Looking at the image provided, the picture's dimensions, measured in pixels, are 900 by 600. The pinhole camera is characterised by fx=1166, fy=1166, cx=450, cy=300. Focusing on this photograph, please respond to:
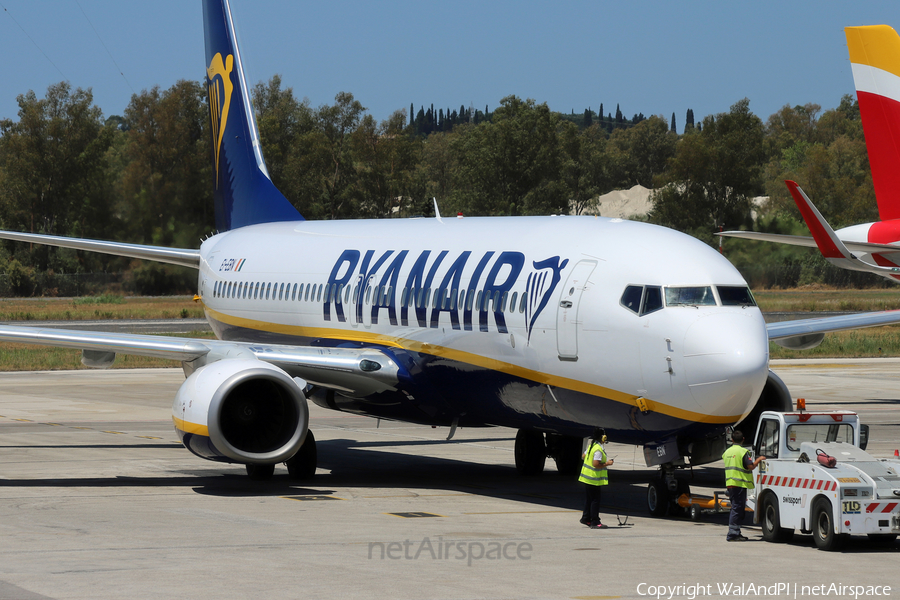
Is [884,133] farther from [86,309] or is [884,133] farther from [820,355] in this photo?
[86,309]

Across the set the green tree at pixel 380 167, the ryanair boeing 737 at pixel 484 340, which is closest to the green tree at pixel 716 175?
the green tree at pixel 380 167

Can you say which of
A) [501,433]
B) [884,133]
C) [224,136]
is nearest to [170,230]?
[224,136]

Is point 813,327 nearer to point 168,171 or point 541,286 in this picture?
point 541,286

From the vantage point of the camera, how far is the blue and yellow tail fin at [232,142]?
29656 millimetres

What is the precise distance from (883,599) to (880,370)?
1517 inches

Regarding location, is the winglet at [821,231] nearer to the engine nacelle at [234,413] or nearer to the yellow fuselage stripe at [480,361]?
the yellow fuselage stripe at [480,361]

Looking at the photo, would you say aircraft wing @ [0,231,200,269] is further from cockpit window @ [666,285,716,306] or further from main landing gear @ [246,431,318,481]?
cockpit window @ [666,285,716,306]

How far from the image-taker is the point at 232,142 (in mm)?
30656

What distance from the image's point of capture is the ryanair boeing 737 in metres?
15.8

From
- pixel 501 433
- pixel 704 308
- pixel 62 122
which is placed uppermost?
pixel 62 122

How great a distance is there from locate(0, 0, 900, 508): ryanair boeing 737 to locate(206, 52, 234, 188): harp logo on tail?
4.97 m

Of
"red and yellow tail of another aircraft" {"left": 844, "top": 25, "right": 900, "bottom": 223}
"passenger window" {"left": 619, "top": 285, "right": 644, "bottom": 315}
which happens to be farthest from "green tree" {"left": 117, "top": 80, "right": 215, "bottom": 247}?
"passenger window" {"left": 619, "top": 285, "right": 644, "bottom": 315}

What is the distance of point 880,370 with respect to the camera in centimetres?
4772

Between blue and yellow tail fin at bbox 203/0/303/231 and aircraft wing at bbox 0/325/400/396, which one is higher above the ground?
blue and yellow tail fin at bbox 203/0/303/231
